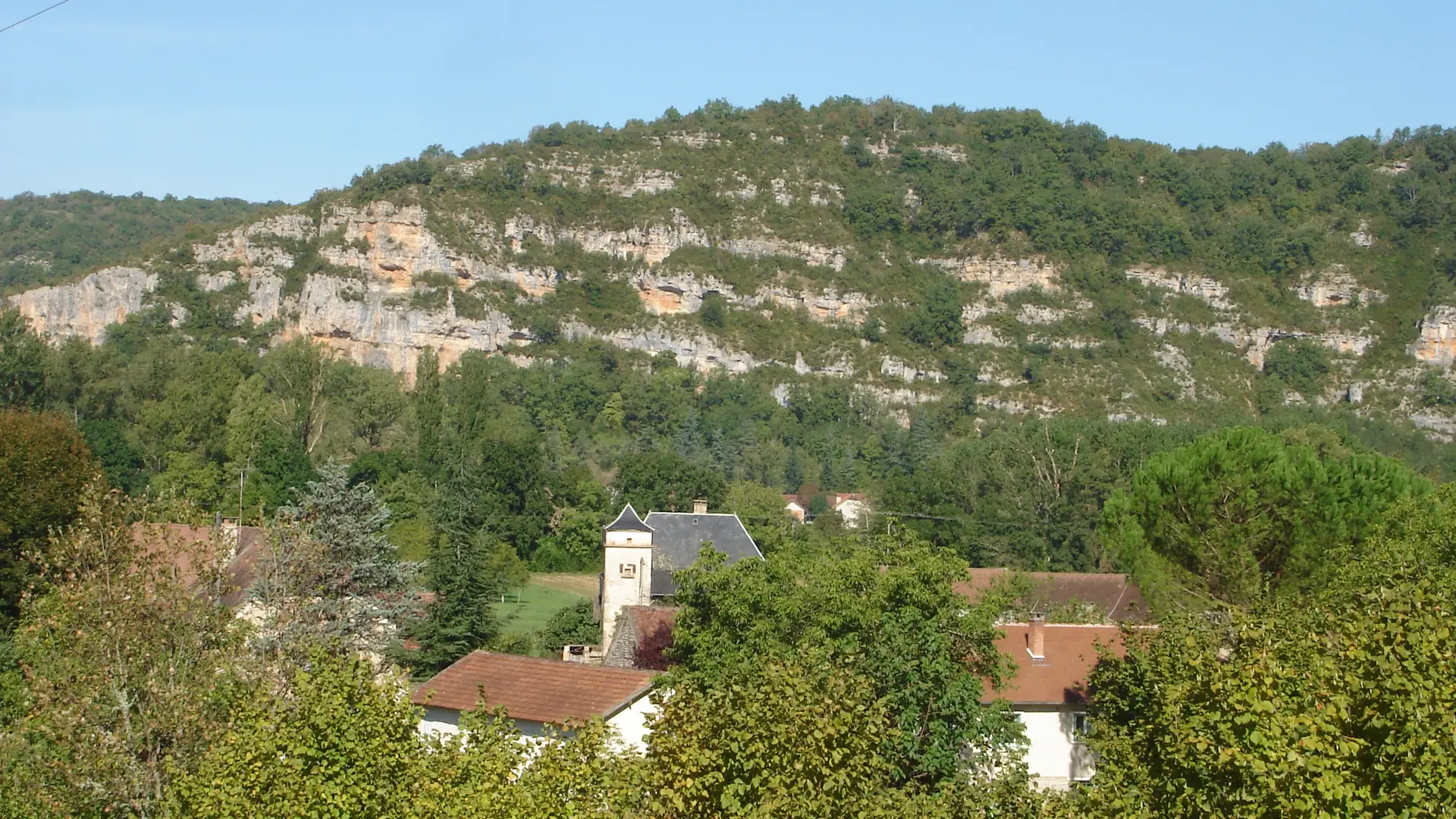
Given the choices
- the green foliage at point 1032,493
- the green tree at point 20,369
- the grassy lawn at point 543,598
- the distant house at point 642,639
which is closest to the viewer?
the distant house at point 642,639

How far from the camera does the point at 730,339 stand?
133 m

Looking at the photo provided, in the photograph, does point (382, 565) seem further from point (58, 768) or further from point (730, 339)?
point (730, 339)

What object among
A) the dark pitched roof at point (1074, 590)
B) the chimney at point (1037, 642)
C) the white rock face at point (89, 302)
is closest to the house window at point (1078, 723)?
the chimney at point (1037, 642)

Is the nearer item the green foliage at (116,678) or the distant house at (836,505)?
the green foliage at (116,678)

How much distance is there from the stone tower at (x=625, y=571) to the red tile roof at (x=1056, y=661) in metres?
13.8

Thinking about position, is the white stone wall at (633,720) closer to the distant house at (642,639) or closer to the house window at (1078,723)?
the distant house at (642,639)

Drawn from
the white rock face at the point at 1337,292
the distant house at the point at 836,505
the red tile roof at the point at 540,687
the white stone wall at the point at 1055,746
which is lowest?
the distant house at the point at 836,505


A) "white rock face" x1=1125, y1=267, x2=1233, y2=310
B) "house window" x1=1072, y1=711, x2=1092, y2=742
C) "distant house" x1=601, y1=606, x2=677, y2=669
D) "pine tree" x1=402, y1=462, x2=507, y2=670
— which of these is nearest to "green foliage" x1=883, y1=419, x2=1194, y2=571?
"pine tree" x1=402, y1=462, x2=507, y2=670

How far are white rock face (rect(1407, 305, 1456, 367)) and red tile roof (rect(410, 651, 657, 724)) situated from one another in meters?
119

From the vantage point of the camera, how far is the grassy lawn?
50.7 metres

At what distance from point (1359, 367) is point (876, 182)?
55.5 meters

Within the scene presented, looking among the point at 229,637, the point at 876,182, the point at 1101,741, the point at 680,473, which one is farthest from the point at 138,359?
the point at 876,182

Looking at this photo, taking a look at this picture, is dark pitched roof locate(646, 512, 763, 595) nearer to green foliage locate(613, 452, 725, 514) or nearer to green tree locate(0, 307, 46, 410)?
green foliage locate(613, 452, 725, 514)

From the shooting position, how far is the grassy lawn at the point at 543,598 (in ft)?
166
